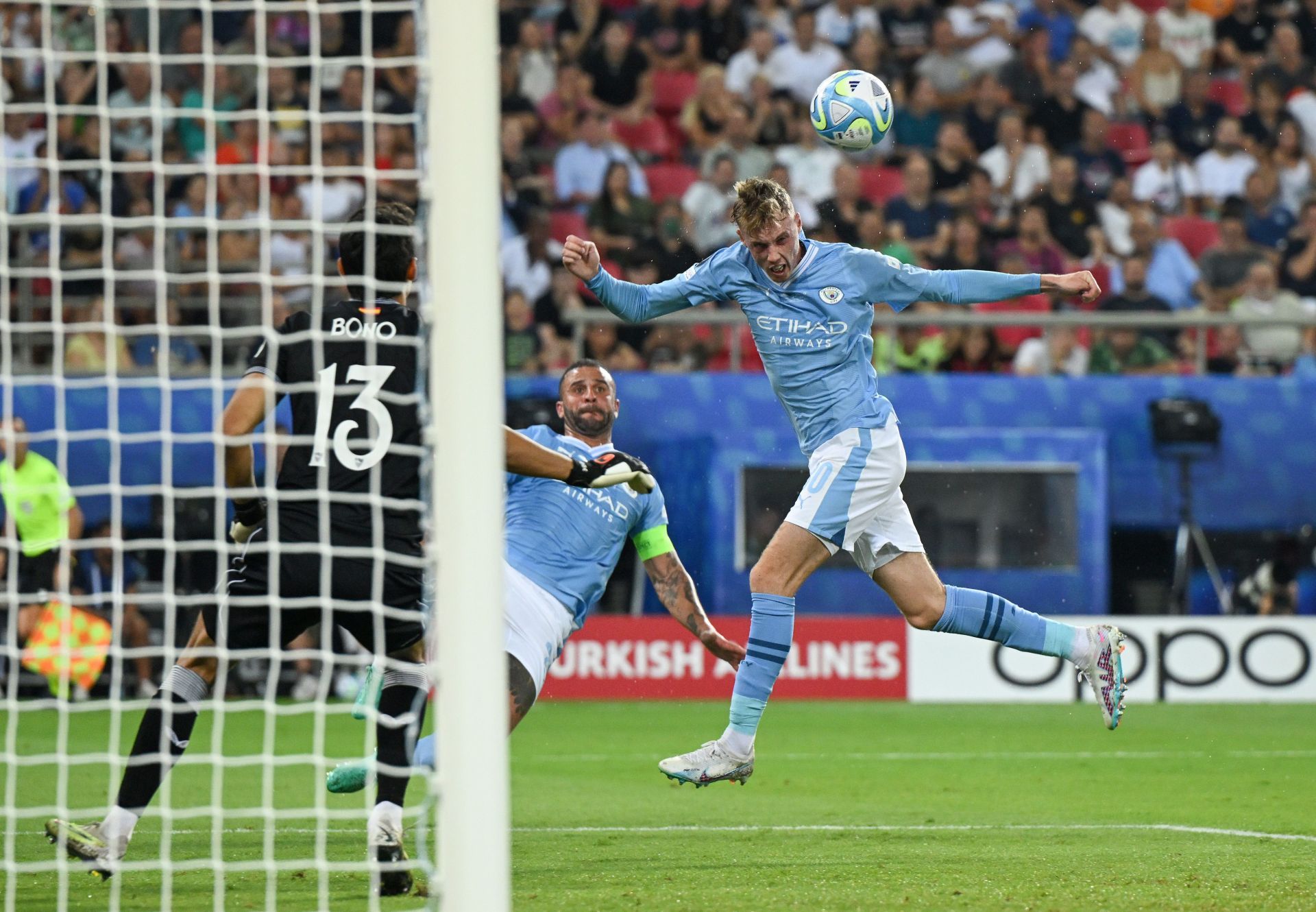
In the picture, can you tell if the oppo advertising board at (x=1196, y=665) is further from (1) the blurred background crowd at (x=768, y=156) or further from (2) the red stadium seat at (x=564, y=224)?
(2) the red stadium seat at (x=564, y=224)

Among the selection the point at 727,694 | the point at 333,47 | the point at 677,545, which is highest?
the point at 333,47

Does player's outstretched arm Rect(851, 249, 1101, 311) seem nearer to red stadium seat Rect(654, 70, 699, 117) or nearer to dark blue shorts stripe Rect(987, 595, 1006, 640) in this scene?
dark blue shorts stripe Rect(987, 595, 1006, 640)

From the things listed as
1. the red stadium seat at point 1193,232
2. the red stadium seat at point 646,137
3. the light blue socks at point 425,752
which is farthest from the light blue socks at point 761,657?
the red stadium seat at point 1193,232

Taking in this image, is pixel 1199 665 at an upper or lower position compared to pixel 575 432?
lower

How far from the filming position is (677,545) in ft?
47.5

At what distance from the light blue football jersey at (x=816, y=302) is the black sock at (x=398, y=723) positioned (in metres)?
1.86

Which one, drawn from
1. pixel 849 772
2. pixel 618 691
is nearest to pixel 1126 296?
pixel 618 691

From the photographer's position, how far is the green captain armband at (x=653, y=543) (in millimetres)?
7230

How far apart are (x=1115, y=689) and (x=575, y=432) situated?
2456mm

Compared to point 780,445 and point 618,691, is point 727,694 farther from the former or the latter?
point 780,445

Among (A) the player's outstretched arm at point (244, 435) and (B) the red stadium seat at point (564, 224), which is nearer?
(A) the player's outstretched arm at point (244, 435)

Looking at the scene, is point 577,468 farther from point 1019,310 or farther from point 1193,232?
point 1193,232

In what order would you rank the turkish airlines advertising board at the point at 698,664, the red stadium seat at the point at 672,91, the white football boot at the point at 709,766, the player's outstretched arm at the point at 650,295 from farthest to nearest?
the red stadium seat at the point at 672,91 < the turkish airlines advertising board at the point at 698,664 < the player's outstretched arm at the point at 650,295 < the white football boot at the point at 709,766

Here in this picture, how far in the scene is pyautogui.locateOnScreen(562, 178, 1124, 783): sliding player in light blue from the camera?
672 cm
